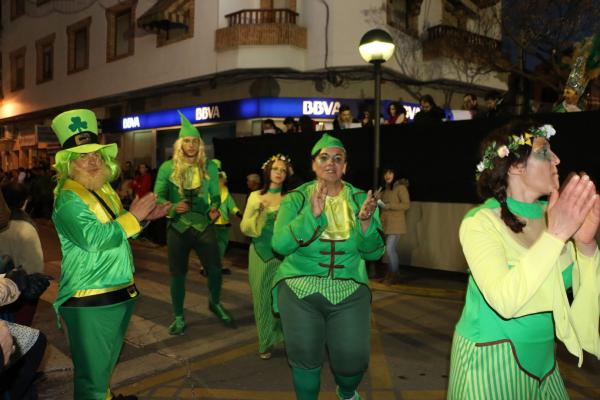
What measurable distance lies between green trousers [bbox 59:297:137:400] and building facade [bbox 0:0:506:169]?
42.9 feet

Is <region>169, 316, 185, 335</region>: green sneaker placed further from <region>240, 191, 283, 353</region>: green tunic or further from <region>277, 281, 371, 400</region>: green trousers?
<region>277, 281, 371, 400</region>: green trousers

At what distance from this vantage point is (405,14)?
18.1m

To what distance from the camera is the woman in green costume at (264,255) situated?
504cm

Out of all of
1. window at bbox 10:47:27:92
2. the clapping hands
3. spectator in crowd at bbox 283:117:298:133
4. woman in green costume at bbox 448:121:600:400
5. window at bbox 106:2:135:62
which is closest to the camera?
the clapping hands

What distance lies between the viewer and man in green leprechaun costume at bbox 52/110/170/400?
3168 millimetres

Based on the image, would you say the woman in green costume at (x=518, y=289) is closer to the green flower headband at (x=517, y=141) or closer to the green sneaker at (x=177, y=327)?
the green flower headband at (x=517, y=141)

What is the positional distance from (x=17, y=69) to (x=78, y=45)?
284 inches

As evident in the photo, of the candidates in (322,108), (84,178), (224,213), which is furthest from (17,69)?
(84,178)

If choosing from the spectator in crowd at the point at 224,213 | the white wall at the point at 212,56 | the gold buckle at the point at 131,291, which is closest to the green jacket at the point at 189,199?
the spectator in crowd at the point at 224,213

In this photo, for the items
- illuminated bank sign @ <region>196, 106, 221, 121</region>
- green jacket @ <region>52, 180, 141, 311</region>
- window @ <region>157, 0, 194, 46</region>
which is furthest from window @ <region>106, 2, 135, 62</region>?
green jacket @ <region>52, 180, 141, 311</region>

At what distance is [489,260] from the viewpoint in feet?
6.75

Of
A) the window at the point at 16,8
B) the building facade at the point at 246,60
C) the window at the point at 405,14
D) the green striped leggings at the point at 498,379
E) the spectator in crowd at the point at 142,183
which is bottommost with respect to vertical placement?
the green striped leggings at the point at 498,379

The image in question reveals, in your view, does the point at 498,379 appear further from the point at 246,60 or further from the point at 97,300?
the point at 246,60

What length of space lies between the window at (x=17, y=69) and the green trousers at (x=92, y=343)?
29114 mm
